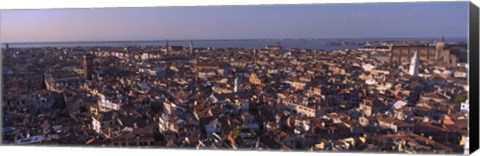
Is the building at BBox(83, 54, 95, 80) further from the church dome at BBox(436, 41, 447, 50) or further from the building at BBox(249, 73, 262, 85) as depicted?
the church dome at BBox(436, 41, 447, 50)

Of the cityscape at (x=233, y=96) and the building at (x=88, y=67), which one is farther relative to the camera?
the building at (x=88, y=67)

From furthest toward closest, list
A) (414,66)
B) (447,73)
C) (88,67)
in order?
(88,67), (414,66), (447,73)

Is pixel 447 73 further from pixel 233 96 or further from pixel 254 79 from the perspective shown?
pixel 233 96

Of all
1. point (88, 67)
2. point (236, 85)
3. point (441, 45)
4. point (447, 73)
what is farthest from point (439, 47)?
point (88, 67)

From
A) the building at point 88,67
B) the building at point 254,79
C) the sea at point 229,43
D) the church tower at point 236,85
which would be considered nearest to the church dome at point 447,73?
the sea at point 229,43

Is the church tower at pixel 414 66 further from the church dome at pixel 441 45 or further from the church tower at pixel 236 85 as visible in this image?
the church tower at pixel 236 85

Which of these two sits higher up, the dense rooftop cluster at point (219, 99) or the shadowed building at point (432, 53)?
the shadowed building at point (432, 53)

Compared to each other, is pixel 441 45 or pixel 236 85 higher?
pixel 441 45

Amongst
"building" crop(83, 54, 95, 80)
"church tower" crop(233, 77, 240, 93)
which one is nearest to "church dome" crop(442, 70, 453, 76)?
"church tower" crop(233, 77, 240, 93)

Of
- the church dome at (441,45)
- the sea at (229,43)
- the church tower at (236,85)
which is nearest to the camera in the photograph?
→ the church dome at (441,45)
